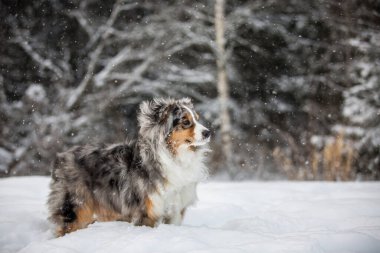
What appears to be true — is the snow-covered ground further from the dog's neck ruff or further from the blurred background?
the blurred background

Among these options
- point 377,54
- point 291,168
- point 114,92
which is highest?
point 377,54

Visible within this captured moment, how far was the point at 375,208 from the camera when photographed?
533 centimetres

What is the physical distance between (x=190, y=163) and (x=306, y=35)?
11878 millimetres

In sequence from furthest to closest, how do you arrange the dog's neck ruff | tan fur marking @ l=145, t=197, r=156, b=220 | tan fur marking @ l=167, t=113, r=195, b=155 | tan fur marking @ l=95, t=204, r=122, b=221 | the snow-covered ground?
1. tan fur marking @ l=95, t=204, r=122, b=221
2. tan fur marking @ l=167, t=113, r=195, b=155
3. the dog's neck ruff
4. tan fur marking @ l=145, t=197, r=156, b=220
5. the snow-covered ground

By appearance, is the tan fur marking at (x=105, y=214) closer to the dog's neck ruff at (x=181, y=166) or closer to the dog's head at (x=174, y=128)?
the dog's neck ruff at (x=181, y=166)

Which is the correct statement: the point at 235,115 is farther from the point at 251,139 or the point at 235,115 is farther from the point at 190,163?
the point at 190,163

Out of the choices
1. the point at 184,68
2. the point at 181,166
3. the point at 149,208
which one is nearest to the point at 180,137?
the point at 181,166

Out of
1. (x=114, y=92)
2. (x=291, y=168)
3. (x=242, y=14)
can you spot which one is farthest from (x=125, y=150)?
(x=242, y=14)

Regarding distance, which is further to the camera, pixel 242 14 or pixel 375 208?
pixel 242 14

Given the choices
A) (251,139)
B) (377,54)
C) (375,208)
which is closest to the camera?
(375,208)

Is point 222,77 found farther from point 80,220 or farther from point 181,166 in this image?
point 80,220

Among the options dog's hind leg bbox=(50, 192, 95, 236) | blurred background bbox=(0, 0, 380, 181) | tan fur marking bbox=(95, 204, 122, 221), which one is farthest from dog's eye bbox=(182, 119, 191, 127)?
blurred background bbox=(0, 0, 380, 181)

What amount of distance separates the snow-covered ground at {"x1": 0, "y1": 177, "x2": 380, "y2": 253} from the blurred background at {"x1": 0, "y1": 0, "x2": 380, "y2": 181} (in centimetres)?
535

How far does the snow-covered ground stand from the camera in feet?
11.5
